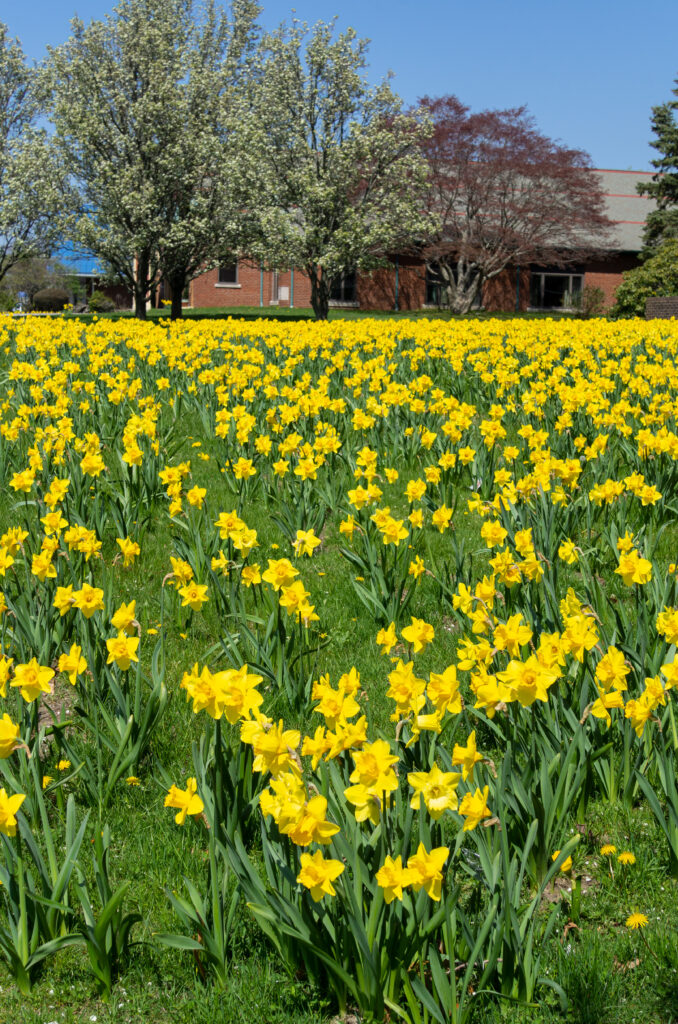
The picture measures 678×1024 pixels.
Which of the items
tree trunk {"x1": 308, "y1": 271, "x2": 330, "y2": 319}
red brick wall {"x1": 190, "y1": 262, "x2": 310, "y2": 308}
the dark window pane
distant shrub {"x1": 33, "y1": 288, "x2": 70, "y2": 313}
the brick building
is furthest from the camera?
distant shrub {"x1": 33, "y1": 288, "x2": 70, "y2": 313}

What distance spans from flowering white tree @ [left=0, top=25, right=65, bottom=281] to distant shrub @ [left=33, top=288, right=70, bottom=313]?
21899mm

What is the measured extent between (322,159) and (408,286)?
14.5 m

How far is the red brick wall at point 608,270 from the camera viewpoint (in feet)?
153

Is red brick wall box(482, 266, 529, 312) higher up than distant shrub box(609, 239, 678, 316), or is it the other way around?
red brick wall box(482, 266, 529, 312)

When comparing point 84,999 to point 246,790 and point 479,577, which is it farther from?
point 479,577

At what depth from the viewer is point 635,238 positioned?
47.7m

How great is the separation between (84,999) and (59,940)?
0.64ft

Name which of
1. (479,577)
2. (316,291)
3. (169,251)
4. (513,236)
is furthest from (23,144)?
(479,577)

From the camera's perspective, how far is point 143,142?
30328 mm

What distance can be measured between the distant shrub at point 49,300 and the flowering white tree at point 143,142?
33742mm

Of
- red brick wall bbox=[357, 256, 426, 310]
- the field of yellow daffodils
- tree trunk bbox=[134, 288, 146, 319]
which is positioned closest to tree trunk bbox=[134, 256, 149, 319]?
tree trunk bbox=[134, 288, 146, 319]

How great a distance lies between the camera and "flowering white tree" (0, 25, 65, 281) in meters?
30.2

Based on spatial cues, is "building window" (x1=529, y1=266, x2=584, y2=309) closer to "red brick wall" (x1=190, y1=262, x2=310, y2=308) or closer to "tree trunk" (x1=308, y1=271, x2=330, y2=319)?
"red brick wall" (x1=190, y1=262, x2=310, y2=308)

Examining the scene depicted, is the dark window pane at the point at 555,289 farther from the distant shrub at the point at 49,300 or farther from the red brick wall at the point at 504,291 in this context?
the distant shrub at the point at 49,300
